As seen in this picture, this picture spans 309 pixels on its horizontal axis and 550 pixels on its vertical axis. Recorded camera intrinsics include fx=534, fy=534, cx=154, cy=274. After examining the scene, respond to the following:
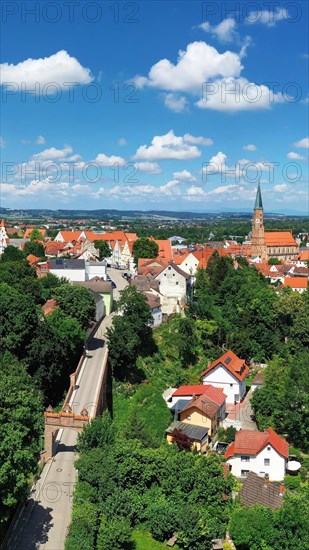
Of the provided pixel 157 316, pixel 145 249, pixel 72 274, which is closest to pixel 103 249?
pixel 145 249

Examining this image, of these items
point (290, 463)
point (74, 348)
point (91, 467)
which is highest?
point (74, 348)

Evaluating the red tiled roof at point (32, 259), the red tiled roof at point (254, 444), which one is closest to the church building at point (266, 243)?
the red tiled roof at point (32, 259)

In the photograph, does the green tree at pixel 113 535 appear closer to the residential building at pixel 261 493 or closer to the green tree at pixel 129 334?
the residential building at pixel 261 493

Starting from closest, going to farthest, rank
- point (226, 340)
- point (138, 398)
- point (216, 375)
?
1. point (138, 398)
2. point (216, 375)
3. point (226, 340)

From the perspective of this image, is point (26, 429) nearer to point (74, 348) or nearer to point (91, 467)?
point (91, 467)

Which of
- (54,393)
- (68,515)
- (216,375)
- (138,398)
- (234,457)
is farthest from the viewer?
(216,375)

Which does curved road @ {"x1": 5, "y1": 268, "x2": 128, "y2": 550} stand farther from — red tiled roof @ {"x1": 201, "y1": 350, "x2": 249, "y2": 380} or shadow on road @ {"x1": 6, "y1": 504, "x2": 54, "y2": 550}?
red tiled roof @ {"x1": 201, "y1": 350, "x2": 249, "y2": 380}

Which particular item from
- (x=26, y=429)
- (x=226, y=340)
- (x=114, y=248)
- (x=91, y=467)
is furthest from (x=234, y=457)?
(x=114, y=248)

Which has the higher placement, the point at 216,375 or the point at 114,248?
the point at 114,248
